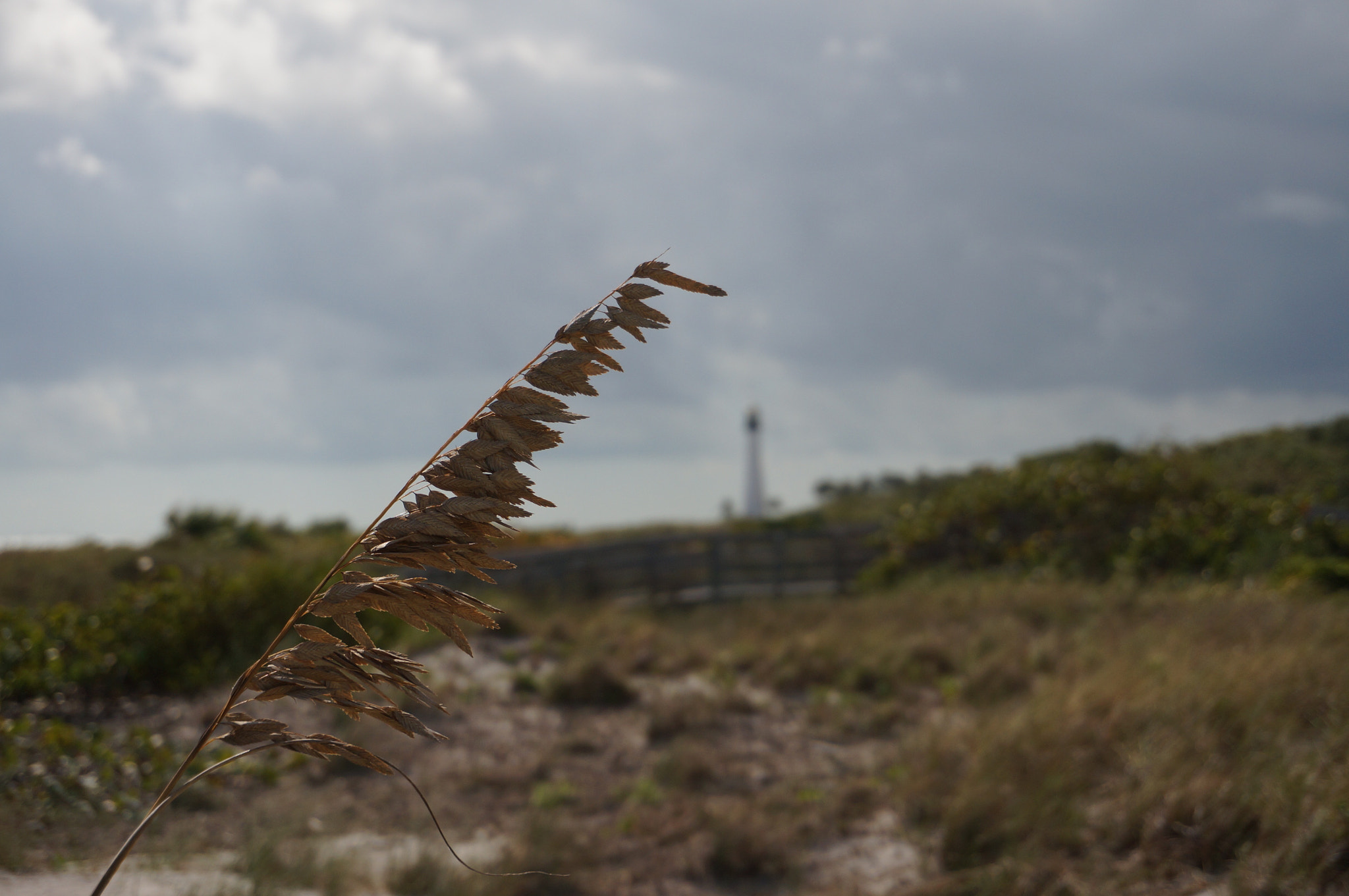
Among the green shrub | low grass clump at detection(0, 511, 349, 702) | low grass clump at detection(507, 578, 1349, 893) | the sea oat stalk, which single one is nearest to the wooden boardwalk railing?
the green shrub

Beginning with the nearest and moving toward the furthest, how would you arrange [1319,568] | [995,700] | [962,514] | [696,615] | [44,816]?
[44,816], [995,700], [1319,568], [696,615], [962,514]

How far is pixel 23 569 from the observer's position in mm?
8570

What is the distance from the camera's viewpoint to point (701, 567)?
17.2m

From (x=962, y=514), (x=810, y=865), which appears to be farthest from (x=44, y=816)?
(x=962, y=514)

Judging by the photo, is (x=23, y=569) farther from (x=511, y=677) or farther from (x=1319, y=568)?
(x=1319, y=568)

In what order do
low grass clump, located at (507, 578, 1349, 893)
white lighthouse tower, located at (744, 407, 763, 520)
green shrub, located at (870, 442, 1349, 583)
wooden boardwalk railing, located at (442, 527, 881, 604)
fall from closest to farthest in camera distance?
1. low grass clump, located at (507, 578, 1349, 893)
2. green shrub, located at (870, 442, 1349, 583)
3. wooden boardwalk railing, located at (442, 527, 881, 604)
4. white lighthouse tower, located at (744, 407, 763, 520)

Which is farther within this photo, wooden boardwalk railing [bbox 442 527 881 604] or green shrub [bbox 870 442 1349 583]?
wooden boardwalk railing [bbox 442 527 881 604]

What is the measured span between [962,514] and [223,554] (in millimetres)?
11684

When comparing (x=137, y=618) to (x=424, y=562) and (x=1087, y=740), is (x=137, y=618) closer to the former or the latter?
(x=1087, y=740)

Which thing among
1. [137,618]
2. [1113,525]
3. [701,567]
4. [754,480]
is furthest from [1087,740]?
[754,480]

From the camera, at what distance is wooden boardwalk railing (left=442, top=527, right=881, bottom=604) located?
15.0m

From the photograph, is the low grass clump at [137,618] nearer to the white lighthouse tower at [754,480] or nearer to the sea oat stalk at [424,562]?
the sea oat stalk at [424,562]

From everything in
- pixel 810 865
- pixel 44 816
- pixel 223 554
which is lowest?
pixel 810 865

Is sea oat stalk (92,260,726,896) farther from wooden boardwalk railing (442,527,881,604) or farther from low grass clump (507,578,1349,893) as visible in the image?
wooden boardwalk railing (442,527,881,604)
